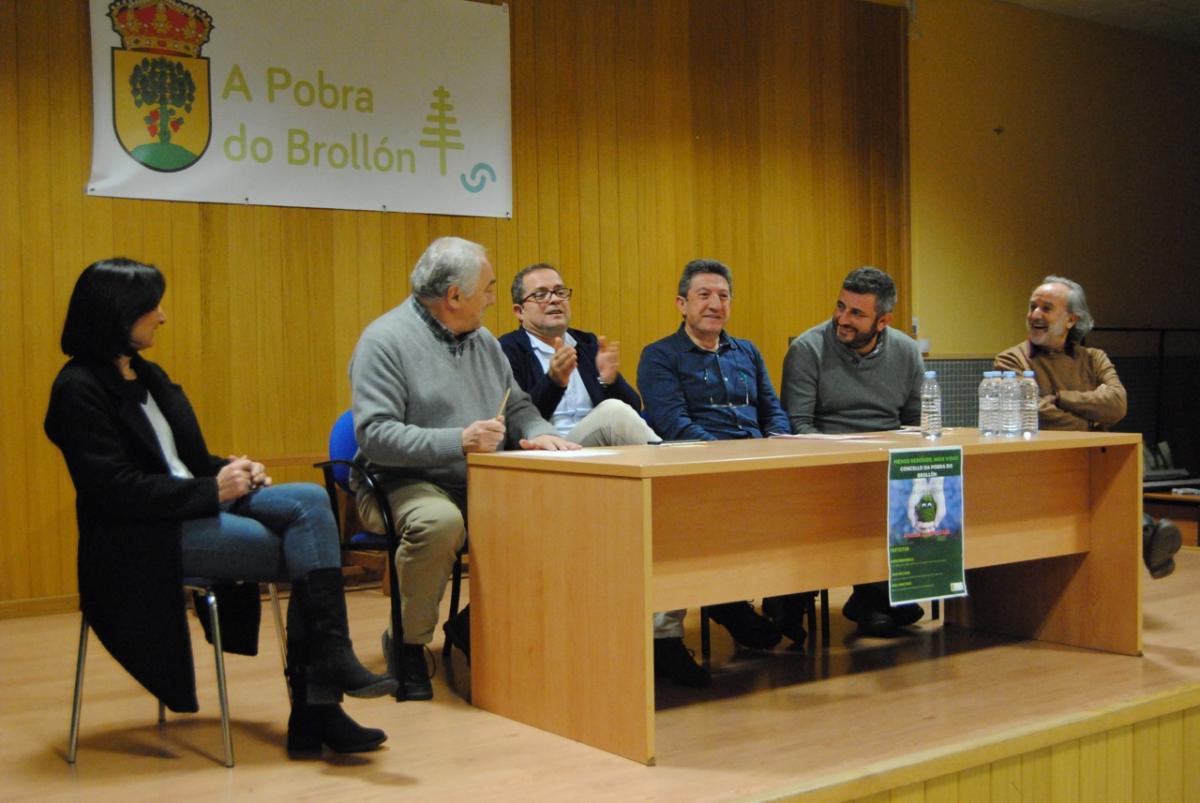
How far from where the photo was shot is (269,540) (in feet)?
8.26

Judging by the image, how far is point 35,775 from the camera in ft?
7.87

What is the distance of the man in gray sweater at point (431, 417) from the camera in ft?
9.40

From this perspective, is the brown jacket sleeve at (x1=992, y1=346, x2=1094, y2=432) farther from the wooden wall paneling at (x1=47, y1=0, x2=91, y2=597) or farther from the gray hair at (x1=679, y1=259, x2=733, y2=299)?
the wooden wall paneling at (x1=47, y1=0, x2=91, y2=597)

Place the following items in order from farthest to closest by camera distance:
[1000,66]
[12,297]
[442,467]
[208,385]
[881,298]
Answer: [1000,66]
[208,385]
[12,297]
[881,298]
[442,467]

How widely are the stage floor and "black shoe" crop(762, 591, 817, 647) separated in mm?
66

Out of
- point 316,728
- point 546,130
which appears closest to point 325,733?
point 316,728

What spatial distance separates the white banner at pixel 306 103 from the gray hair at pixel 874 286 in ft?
6.21

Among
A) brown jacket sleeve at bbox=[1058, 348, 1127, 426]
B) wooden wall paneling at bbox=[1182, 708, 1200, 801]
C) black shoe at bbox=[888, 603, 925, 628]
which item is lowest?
wooden wall paneling at bbox=[1182, 708, 1200, 801]

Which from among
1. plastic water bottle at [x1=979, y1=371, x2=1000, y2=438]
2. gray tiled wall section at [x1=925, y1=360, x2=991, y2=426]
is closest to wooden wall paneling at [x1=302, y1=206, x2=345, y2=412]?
plastic water bottle at [x1=979, y1=371, x2=1000, y2=438]

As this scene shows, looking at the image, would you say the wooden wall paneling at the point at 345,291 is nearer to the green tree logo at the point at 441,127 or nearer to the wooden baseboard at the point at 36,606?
the green tree logo at the point at 441,127

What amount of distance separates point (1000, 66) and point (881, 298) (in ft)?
12.9

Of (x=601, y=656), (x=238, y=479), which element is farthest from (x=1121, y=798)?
(x=238, y=479)

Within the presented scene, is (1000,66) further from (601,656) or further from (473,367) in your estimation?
(601,656)

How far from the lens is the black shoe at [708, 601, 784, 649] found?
3.44 m
